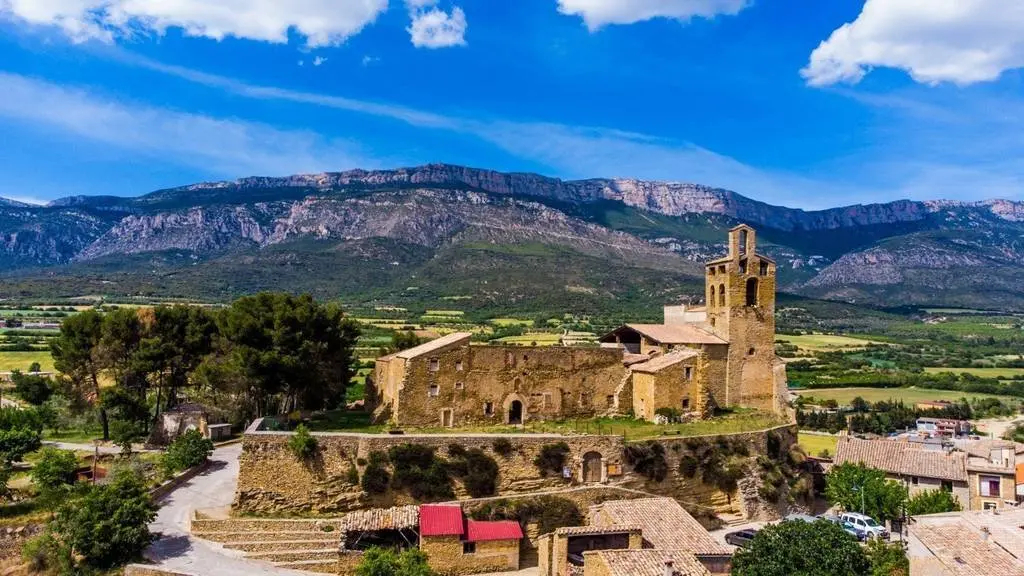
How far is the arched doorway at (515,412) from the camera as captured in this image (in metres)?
35.1

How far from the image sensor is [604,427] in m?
33.5

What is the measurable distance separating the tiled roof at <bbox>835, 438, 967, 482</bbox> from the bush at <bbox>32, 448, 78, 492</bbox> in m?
37.7

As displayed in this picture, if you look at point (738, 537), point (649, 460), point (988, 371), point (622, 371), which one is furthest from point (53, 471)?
point (988, 371)

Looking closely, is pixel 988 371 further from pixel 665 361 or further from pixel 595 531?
pixel 595 531

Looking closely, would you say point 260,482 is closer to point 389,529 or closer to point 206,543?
point 206,543

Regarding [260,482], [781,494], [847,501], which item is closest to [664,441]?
[781,494]

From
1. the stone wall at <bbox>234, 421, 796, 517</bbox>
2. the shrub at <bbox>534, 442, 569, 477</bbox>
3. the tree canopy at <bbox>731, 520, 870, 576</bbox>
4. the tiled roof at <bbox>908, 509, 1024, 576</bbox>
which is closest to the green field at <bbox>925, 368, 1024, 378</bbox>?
the tiled roof at <bbox>908, 509, 1024, 576</bbox>

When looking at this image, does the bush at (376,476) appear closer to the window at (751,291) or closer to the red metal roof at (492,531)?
the red metal roof at (492,531)

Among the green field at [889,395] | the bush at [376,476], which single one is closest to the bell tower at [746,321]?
the bush at [376,476]

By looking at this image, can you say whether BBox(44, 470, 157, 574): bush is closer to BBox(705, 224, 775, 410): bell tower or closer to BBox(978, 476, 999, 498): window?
BBox(705, 224, 775, 410): bell tower

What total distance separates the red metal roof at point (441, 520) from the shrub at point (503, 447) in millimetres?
2886

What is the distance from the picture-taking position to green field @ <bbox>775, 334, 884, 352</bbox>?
12444cm

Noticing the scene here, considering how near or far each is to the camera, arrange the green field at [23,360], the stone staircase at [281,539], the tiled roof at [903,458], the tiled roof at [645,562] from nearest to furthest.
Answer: the tiled roof at [645,562]
the stone staircase at [281,539]
the tiled roof at [903,458]
the green field at [23,360]

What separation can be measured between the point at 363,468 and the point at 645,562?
11987mm
